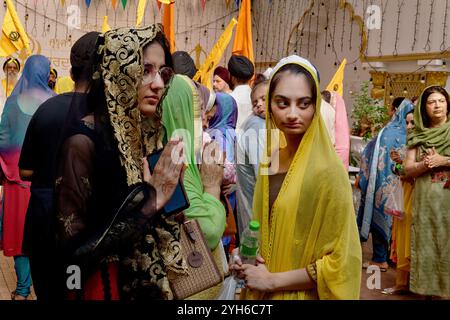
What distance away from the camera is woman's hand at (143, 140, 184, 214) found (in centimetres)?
144

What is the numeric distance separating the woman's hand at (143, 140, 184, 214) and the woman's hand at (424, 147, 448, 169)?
2529mm

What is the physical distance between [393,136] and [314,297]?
3.28m

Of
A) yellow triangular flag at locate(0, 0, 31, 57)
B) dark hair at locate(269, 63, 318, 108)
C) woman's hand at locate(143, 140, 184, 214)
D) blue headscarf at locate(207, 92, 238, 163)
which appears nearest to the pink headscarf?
blue headscarf at locate(207, 92, 238, 163)

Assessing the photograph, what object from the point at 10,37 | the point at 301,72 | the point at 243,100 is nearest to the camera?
the point at 301,72

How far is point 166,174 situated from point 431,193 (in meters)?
2.63

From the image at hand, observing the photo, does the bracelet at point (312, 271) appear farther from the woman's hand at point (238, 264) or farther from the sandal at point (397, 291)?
the sandal at point (397, 291)

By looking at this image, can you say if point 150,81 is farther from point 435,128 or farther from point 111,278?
point 435,128

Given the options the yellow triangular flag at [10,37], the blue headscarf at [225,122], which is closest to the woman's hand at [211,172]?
the blue headscarf at [225,122]

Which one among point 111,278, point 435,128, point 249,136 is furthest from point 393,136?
point 111,278

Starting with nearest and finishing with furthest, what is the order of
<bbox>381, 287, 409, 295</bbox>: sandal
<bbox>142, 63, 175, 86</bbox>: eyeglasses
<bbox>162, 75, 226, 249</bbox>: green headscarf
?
1. <bbox>142, 63, 175, 86</bbox>: eyeglasses
2. <bbox>162, 75, 226, 249</bbox>: green headscarf
3. <bbox>381, 287, 409, 295</bbox>: sandal

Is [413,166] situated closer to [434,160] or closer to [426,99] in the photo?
[434,160]

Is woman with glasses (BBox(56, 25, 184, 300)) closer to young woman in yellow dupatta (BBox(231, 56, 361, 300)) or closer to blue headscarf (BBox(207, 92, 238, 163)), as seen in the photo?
young woman in yellow dupatta (BBox(231, 56, 361, 300))

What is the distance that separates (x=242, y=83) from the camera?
4.36 m

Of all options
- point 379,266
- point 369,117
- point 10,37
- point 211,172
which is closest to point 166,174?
point 211,172
